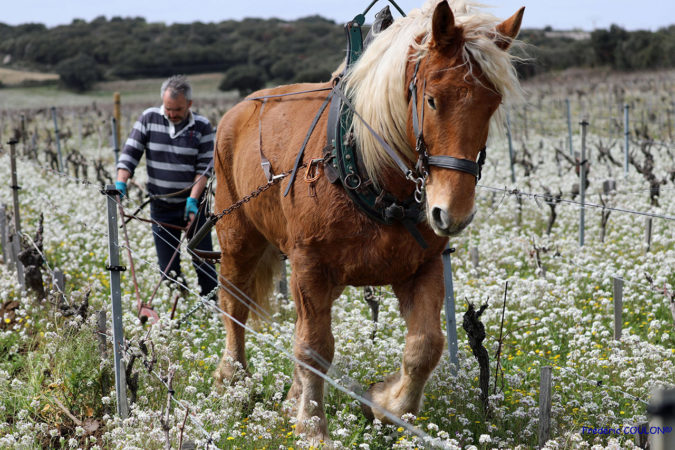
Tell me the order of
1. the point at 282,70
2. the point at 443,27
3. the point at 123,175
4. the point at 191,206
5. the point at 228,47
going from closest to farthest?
1. the point at 443,27
2. the point at 191,206
3. the point at 123,175
4. the point at 282,70
5. the point at 228,47

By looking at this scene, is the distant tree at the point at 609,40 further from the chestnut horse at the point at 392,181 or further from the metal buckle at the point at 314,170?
the metal buckle at the point at 314,170

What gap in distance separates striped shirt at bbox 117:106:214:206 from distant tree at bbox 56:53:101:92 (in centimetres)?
6894

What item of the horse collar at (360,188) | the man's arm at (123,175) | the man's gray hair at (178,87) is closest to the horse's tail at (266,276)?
the man's arm at (123,175)

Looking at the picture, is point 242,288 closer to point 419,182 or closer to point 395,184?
point 395,184

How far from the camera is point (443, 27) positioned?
349 centimetres

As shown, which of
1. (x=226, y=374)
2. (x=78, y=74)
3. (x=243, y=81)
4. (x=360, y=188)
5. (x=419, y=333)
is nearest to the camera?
(x=360, y=188)

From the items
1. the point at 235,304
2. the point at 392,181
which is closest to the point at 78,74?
the point at 235,304

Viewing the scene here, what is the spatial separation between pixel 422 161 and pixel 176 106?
424cm

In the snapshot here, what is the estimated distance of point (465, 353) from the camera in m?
6.04

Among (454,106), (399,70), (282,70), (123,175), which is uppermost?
(282,70)

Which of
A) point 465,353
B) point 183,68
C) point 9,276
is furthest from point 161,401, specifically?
point 183,68

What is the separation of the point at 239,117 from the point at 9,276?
409 cm

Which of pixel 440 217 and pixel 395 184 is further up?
pixel 395 184

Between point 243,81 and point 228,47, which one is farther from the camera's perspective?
point 228,47
